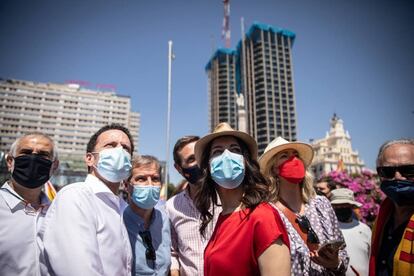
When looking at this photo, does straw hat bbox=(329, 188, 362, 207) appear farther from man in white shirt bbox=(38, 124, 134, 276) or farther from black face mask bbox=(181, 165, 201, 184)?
man in white shirt bbox=(38, 124, 134, 276)

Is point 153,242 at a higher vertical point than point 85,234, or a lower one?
lower

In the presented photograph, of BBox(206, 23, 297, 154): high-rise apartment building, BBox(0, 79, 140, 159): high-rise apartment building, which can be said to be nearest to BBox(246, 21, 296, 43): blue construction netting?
BBox(206, 23, 297, 154): high-rise apartment building

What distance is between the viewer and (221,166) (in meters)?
2.04

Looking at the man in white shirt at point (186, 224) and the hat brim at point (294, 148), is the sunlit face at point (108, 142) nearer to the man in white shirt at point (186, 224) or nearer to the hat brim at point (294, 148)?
the man in white shirt at point (186, 224)

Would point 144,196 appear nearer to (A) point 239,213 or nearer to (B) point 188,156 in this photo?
(B) point 188,156

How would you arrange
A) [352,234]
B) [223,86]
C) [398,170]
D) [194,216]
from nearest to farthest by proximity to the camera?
1. [398,170]
2. [194,216]
3. [352,234]
4. [223,86]

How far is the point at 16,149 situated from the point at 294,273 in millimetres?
3107

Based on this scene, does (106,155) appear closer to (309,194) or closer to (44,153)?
(44,153)

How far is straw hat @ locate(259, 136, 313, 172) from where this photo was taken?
321cm

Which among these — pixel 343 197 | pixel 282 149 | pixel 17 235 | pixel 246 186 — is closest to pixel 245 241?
pixel 246 186

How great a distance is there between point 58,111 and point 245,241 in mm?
119972

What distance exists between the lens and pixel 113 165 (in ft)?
7.77

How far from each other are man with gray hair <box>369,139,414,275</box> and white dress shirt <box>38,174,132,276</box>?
91.2 inches

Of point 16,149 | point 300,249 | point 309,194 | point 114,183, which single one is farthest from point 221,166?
point 16,149
